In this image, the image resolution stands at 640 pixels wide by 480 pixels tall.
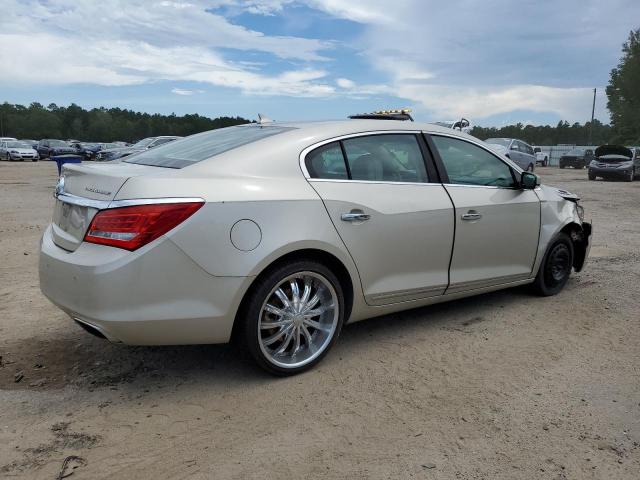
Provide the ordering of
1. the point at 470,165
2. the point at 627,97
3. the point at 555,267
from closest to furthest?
the point at 470,165 < the point at 555,267 < the point at 627,97

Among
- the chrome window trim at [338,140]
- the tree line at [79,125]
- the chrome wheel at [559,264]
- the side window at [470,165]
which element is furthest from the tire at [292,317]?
the tree line at [79,125]

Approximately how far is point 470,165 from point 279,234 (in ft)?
6.66

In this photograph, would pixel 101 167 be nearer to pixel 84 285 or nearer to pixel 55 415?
pixel 84 285

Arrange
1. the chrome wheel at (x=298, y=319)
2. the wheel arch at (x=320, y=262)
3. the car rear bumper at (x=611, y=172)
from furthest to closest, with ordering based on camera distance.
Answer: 1. the car rear bumper at (x=611, y=172)
2. the chrome wheel at (x=298, y=319)
3. the wheel arch at (x=320, y=262)

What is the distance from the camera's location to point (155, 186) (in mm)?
3080

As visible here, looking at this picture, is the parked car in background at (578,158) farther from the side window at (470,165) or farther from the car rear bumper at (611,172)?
the side window at (470,165)

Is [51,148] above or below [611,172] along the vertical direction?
above

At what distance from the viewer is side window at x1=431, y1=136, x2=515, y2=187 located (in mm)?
4438

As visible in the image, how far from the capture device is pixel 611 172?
24453mm

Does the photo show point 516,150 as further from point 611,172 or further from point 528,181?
point 528,181

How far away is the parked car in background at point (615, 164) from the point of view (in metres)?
24.4

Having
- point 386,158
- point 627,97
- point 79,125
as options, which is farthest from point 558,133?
point 386,158

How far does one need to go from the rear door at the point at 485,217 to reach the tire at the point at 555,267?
0.89ft

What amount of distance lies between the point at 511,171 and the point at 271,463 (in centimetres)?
329
